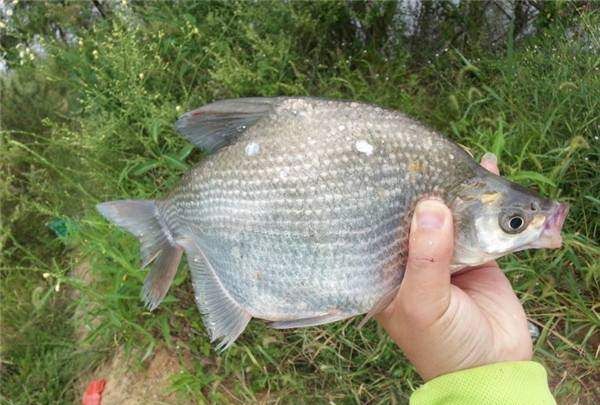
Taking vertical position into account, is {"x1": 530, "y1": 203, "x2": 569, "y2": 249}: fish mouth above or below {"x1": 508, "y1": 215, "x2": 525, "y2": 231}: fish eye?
below

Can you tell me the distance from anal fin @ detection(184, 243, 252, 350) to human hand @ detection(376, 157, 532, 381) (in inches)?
21.9

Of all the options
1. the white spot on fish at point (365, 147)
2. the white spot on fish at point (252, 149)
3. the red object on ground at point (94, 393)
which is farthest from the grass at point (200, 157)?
the white spot on fish at point (252, 149)

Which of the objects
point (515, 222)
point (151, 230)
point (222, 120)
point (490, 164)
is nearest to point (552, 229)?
point (515, 222)

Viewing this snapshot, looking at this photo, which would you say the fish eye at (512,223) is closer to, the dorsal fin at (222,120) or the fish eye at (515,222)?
the fish eye at (515,222)

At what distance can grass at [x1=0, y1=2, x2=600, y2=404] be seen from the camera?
3.07m

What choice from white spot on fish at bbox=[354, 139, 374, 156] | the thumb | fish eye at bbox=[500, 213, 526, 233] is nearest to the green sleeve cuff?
the thumb

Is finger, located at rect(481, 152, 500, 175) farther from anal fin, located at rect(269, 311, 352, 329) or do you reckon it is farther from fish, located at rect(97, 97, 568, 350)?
anal fin, located at rect(269, 311, 352, 329)

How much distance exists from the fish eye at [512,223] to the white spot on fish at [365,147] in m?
0.46

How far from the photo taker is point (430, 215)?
73.1 inches

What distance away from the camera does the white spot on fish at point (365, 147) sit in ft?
6.33

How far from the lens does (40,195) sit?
15.2ft

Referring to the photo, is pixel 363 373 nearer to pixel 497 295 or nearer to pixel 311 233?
pixel 497 295

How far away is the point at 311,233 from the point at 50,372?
9.29 ft

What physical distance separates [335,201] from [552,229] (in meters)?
0.69
